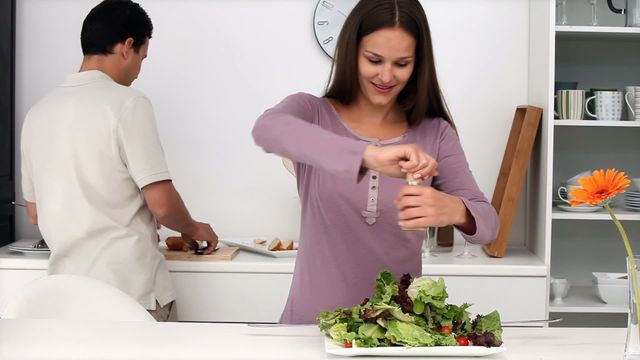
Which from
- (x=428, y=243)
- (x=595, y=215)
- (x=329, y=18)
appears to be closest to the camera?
(x=595, y=215)

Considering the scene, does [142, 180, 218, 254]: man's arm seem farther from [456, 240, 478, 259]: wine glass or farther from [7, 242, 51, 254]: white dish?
[456, 240, 478, 259]: wine glass

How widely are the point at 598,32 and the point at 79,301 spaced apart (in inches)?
88.0

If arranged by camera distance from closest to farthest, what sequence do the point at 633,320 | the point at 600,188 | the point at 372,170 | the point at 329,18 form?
the point at 600,188
the point at 633,320
the point at 372,170
the point at 329,18

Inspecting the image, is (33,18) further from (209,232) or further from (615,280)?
(615,280)

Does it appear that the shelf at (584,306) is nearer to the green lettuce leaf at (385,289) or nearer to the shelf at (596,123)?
the shelf at (596,123)

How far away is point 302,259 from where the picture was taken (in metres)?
1.96

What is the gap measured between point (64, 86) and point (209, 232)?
0.77m

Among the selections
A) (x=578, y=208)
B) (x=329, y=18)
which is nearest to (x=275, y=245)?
(x=329, y=18)

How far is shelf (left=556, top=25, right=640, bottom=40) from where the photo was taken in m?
3.13

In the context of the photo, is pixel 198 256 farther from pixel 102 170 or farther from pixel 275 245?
pixel 102 170

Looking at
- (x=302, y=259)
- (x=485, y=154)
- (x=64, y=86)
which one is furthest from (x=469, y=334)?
(x=485, y=154)

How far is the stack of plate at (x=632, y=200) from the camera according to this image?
3250mm

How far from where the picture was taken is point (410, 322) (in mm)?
1532

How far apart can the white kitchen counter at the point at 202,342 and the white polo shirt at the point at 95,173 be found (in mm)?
747
